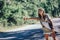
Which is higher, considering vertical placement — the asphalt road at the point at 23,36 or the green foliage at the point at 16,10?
the green foliage at the point at 16,10

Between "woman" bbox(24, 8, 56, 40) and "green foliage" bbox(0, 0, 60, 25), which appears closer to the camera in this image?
"woman" bbox(24, 8, 56, 40)

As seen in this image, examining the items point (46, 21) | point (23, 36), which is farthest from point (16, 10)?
point (46, 21)

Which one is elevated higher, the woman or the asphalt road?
the woman

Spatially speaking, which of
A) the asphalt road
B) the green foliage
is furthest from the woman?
the green foliage

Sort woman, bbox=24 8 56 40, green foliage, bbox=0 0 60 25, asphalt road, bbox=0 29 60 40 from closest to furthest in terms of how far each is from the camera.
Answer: woman, bbox=24 8 56 40 < asphalt road, bbox=0 29 60 40 < green foliage, bbox=0 0 60 25

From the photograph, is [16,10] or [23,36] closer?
[23,36]

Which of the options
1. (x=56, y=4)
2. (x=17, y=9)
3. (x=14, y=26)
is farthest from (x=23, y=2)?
(x=56, y=4)

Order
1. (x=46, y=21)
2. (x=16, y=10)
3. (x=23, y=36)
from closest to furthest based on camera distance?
(x=46, y=21) → (x=23, y=36) → (x=16, y=10)

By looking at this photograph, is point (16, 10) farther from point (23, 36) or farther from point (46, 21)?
point (46, 21)

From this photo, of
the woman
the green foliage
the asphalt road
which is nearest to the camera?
the woman

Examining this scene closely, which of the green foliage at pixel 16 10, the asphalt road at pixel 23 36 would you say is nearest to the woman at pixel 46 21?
the asphalt road at pixel 23 36

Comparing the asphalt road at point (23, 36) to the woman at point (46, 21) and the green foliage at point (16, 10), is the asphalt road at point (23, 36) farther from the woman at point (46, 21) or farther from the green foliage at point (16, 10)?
the woman at point (46, 21)

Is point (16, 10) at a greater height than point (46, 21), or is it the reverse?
point (46, 21)

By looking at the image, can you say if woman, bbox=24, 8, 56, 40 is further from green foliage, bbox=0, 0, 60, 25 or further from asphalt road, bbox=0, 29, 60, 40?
green foliage, bbox=0, 0, 60, 25
